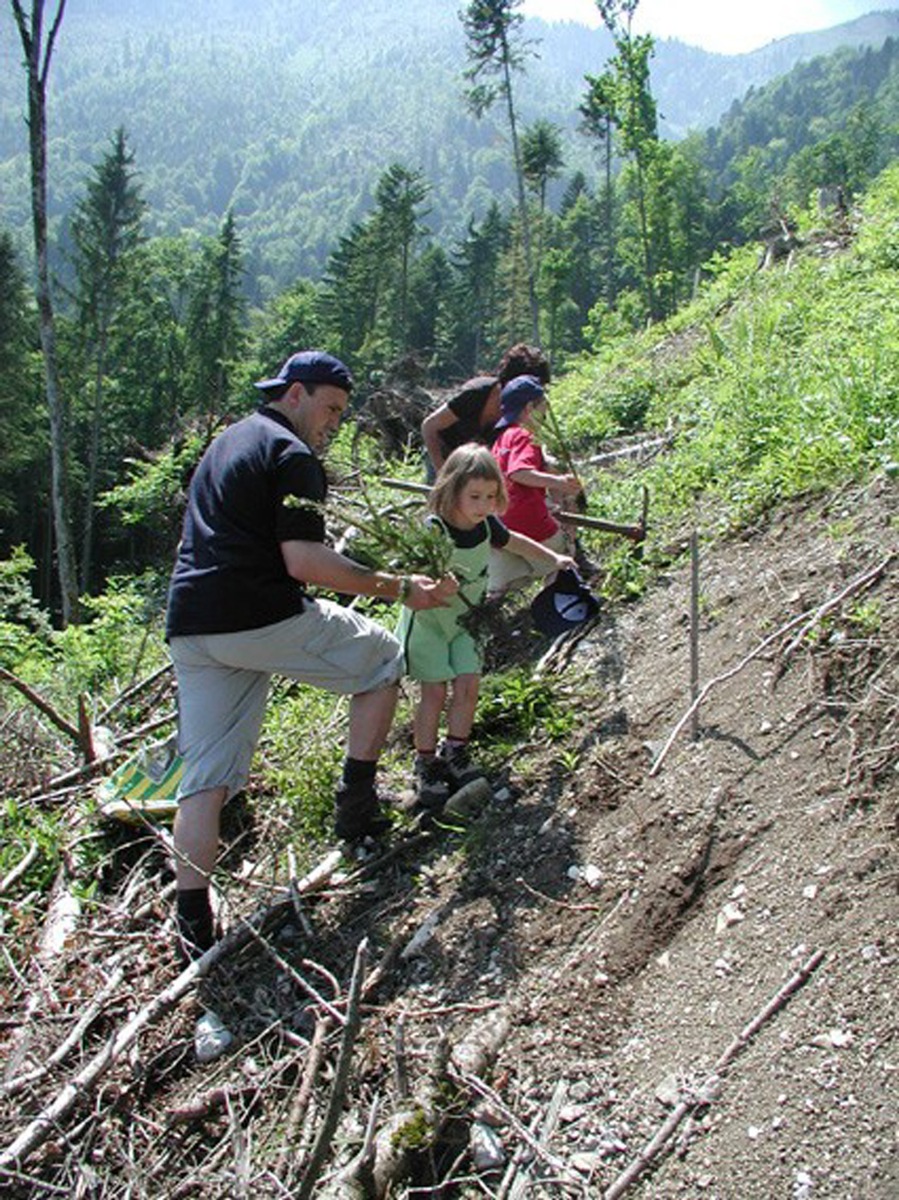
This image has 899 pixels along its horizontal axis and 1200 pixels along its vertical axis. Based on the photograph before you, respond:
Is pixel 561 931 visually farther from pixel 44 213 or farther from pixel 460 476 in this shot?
pixel 44 213

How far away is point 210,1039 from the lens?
3.01 meters

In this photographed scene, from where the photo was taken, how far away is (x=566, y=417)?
10.4 m

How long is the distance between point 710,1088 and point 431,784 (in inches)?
73.3

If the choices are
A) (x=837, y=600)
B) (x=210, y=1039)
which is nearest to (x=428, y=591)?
(x=837, y=600)

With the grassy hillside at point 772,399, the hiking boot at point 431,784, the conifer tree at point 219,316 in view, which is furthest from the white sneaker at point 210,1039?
the conifer tree at point 219,316

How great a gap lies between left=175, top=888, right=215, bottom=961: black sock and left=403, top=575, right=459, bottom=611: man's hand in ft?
4.26

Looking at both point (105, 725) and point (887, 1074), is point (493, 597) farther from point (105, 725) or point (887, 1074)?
point (887, 1074)

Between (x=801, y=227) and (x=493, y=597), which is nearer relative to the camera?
(x=493, y=597)

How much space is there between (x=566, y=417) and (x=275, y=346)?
164 feet

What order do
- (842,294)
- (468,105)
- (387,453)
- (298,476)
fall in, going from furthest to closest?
(468,105), (387,453), (842,294), (298,476)

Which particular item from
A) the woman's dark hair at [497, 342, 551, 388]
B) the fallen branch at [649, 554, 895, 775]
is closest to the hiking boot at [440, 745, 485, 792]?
the fallen branch at [649, 554, 895, 775]

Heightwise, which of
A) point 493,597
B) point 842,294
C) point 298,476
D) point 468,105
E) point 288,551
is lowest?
point 493,597

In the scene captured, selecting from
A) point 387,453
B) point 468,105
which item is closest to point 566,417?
point 387,453

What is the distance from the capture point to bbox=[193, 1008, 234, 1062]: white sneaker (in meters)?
2.99
